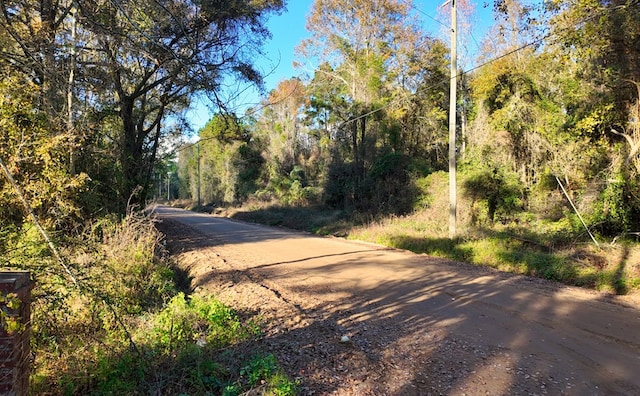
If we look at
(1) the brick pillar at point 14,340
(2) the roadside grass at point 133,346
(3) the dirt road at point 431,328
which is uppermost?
(1) the brick pillar at point 14,340

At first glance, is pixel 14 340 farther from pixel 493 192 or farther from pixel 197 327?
pixel 493 192

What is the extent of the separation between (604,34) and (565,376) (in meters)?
10.2

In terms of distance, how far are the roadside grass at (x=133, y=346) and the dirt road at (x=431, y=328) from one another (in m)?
0.41

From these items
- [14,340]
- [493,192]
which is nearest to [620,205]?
[493,192]

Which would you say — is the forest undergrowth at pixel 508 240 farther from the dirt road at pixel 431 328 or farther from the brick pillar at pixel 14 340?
the brick pillar at pixel 14 340

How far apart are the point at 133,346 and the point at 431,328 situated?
12.4ft

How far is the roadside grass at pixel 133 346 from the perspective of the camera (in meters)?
3.69

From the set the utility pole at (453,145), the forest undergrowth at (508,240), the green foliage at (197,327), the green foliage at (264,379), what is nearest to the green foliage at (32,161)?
the green foliage at (197,327)

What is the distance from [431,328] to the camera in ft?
17.8

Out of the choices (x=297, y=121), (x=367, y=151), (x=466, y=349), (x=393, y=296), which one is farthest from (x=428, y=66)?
(x=466, y=349)

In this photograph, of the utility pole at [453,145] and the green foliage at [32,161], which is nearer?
the green foliage at [32,161]

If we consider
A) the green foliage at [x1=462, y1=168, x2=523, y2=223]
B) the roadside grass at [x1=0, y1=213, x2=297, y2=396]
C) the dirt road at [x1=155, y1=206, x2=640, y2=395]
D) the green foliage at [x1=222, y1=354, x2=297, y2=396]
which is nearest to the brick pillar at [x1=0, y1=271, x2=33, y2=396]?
the roadside grass at [x1=0, y1=213, x2=297, y2=396]

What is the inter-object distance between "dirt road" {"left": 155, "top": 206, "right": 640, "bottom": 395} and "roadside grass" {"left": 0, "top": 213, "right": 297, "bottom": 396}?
0.41 m

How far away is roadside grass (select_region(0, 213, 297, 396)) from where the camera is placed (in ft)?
12.1
